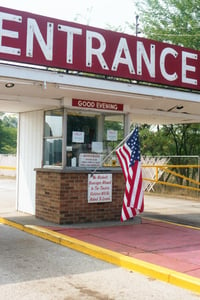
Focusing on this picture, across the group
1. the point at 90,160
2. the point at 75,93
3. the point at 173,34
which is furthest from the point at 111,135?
the point at 173,34

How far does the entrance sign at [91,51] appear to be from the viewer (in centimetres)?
868

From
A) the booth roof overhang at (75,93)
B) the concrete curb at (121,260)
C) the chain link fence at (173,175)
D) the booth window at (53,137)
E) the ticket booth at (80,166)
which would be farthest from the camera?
the chain link fence at (173,175)

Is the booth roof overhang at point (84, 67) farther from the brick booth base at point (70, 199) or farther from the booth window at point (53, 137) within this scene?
the brick booth base at point (70, 199)

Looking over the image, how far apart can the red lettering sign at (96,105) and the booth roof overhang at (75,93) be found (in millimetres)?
134

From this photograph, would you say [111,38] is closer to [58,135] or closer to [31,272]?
[58,135]

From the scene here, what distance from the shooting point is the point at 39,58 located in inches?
350

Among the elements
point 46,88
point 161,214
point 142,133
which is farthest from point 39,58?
point 142,133

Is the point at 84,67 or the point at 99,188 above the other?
the point at 84,67

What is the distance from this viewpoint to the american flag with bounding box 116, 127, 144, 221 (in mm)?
9320

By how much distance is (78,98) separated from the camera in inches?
407

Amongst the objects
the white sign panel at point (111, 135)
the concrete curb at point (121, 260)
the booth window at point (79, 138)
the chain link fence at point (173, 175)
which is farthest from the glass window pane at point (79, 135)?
the chain link fence at point (173, 175)

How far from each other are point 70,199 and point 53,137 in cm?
160

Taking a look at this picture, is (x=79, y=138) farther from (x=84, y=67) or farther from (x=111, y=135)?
(x=84, y=67)

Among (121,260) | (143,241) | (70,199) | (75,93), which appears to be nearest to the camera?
(121,260)
